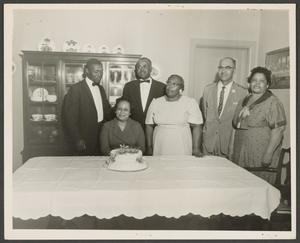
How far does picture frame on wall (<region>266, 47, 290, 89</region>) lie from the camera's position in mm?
2232

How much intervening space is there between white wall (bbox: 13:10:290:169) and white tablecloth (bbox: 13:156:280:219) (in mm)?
520

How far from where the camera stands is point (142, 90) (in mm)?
3045

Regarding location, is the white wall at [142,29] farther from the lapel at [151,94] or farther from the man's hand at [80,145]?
the man's hand at [80,145]

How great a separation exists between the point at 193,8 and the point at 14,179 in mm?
1476

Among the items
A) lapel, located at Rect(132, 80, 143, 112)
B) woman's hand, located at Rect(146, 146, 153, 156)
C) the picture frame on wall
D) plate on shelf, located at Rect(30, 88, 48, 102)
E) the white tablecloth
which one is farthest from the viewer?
plate on shelf, located at Rect(30, 88, 48, 102)

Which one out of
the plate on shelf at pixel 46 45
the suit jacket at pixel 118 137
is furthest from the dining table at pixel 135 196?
the plate on shelf at pixel 46 45

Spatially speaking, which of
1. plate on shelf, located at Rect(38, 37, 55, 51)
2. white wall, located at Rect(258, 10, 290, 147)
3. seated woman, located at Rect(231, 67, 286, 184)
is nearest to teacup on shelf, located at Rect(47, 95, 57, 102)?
plate on shelf, located at Rect(38, 37, 55, 51)

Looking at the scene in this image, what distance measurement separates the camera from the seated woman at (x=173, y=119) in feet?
8.78

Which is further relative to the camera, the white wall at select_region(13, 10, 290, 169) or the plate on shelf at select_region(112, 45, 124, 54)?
the plate on shelf at select_region(112, 45, 124, 54)

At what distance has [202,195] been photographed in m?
1.83

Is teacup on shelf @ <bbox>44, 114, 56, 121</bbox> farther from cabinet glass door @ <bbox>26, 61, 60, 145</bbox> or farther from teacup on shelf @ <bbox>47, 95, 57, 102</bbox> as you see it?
teacup on shelf @ <bbox>47, 95, 57, 102</bbox>

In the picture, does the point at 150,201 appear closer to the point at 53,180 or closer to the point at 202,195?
the point at 202,195

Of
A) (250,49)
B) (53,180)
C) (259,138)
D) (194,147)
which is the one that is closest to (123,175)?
(53,180)

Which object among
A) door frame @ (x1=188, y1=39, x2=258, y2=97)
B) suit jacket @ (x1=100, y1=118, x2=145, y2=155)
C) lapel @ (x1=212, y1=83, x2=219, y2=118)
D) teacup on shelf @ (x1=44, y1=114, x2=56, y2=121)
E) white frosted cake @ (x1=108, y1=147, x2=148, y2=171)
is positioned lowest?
white frosted cake @ (x1=108, y1=147, x2=148, y2=171)
